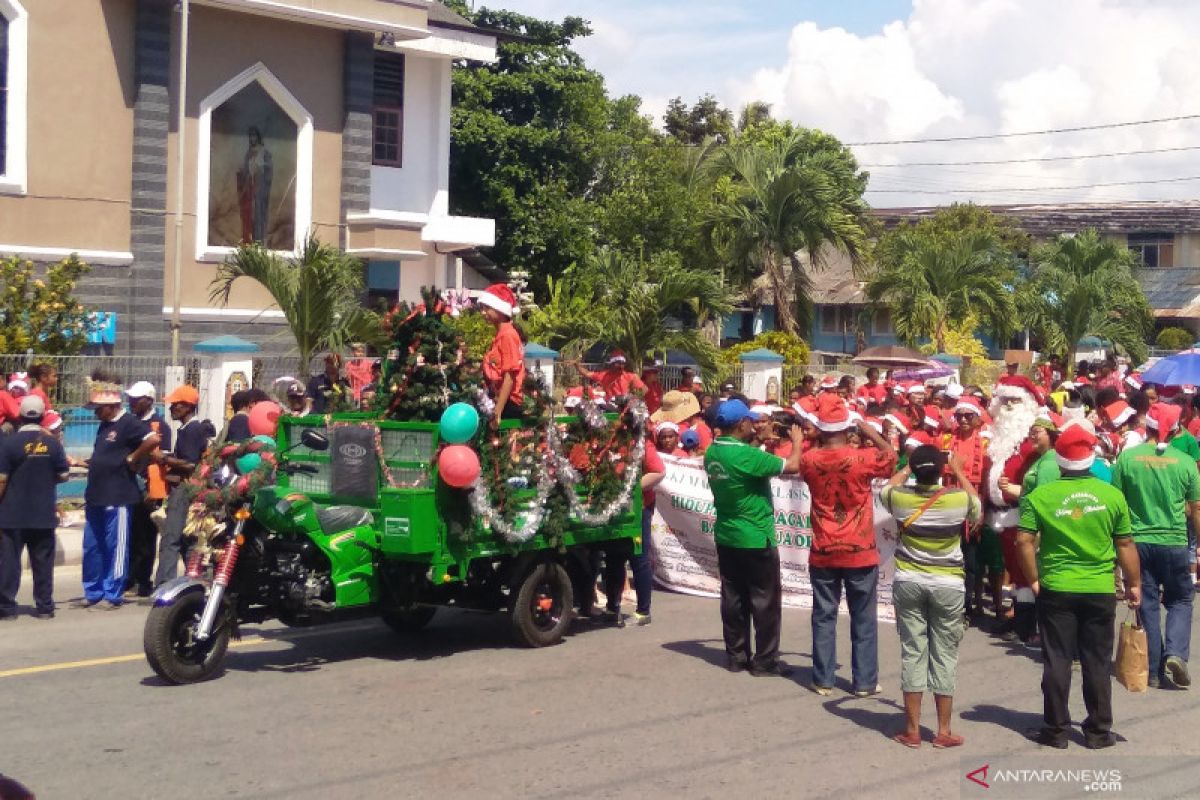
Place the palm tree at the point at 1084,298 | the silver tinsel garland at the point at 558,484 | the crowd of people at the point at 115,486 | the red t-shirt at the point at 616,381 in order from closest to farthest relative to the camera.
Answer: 1. the silver tinsel garland at the point at 558,484
2. the crowd of people at the point at 115,486
3. the red t-shirt at the point at 616,381
4. the palm tree at the point at 1084,298

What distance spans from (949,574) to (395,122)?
2256 centimetres

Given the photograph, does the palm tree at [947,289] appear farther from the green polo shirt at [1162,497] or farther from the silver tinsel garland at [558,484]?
the green polo shirt at [1162,497]

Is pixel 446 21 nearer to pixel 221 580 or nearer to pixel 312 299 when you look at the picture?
pixel 312 299

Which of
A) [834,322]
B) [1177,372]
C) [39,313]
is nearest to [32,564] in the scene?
[39,313]

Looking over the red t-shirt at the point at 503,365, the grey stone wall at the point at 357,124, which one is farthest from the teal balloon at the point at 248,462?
the grey stone wall at the point at 357,124

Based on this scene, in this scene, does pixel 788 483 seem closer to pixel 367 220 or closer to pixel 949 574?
pixel 949 574

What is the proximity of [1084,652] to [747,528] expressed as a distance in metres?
2.37

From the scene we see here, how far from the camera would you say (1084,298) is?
113ft

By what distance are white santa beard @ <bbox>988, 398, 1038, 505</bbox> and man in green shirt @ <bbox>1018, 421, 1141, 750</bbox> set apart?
10.7 ft

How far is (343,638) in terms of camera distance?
1088cm

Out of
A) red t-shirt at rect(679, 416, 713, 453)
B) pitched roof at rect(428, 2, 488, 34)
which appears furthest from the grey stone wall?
red t-shirt at rect(679, 416, 713, 453)

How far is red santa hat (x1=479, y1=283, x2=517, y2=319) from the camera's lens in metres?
10.4

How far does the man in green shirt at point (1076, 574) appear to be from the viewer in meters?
8.07

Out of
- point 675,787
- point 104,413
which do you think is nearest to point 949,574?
→ point 675,787
